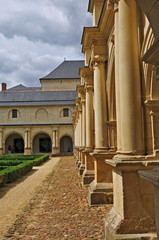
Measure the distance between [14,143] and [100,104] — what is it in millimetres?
32848

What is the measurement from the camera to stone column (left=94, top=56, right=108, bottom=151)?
24.3ft

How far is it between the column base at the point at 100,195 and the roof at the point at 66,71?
121 feet

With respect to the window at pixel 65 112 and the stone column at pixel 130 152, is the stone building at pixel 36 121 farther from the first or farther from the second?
the stone column at pixel 130 152

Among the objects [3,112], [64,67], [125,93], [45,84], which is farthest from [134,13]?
[64,67]

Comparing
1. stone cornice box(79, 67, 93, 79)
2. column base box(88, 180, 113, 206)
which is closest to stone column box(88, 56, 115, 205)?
column base box(88, 180, 113, 206)

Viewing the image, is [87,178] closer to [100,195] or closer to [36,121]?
[100,195]

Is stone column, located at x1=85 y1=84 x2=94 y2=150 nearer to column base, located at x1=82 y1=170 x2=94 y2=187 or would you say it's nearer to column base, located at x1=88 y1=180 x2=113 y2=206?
column base, located at x1=82 y1=170 x2=94 y2=187

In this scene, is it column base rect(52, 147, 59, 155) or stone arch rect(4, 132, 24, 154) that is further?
stone arch rect(4, 132, 24, 154)

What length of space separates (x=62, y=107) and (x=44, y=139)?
6210 millimetres

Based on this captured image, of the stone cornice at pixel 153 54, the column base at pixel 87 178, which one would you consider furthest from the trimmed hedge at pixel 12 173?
the stone cornice at pixel 153 54

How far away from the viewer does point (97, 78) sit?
758 centimetres

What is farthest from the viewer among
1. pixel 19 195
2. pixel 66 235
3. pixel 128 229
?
pixel 19 195

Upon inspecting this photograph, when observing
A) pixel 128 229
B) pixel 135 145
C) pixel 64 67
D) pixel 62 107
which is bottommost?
pixel 128 229

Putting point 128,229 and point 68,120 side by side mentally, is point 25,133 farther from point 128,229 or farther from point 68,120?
point 128,229
